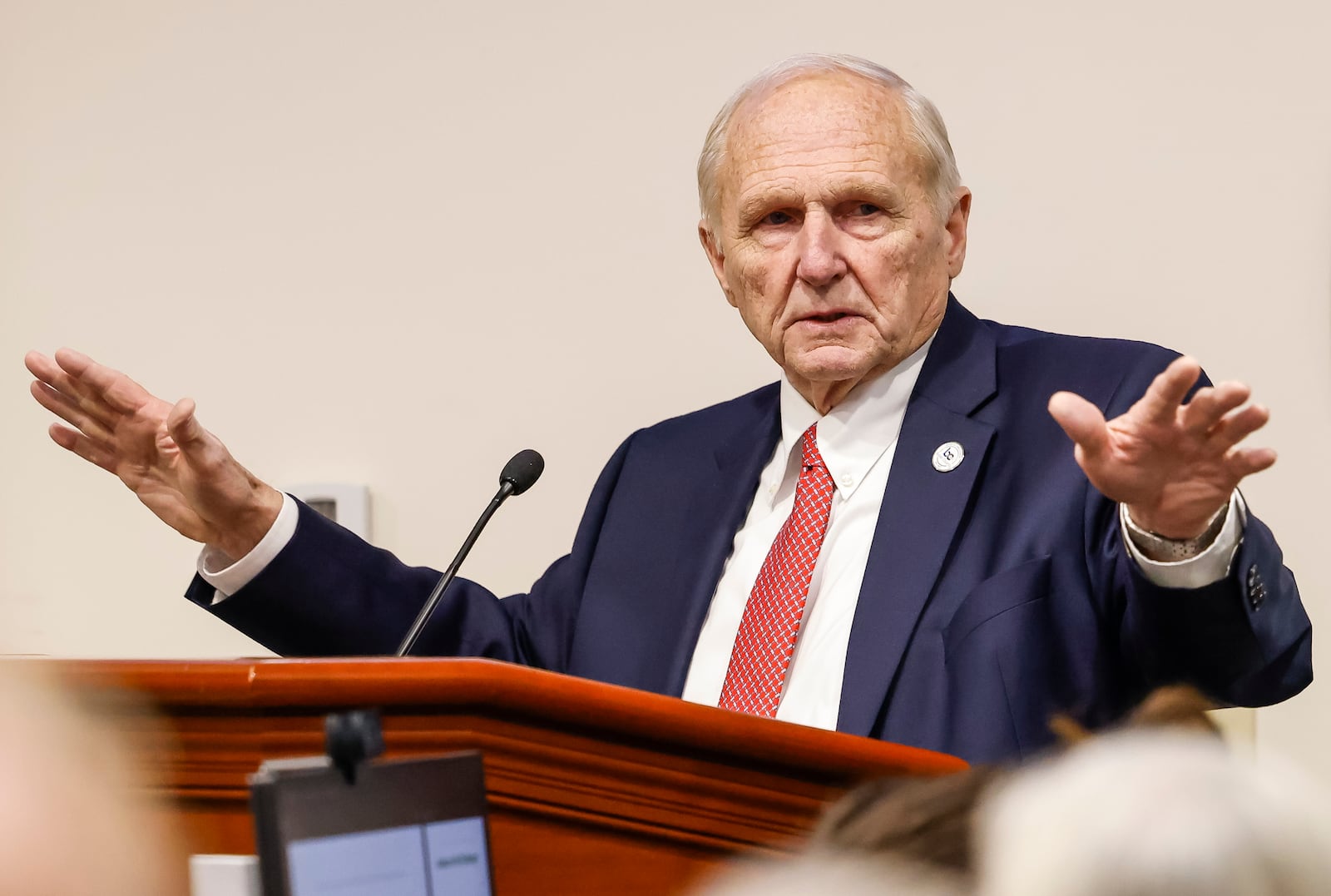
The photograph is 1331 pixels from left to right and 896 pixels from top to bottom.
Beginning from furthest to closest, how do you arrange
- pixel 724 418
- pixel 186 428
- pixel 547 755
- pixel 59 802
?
1. pixel 724 418
2. pixel 186 428
3. pixel 547 755
4. pixel 59 802

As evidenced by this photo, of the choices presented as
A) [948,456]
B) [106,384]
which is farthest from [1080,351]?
[106,384]

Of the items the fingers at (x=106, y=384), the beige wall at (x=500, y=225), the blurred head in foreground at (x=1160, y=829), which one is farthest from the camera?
the beige wall at (x=500, y=225)

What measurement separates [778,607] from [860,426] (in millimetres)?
334

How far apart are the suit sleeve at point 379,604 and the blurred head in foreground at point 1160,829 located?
1690 millimetres

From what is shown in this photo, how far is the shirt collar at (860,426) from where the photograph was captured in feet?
7.00

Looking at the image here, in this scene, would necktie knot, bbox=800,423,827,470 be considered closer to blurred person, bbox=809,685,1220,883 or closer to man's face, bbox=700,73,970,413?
man's face, bbox=700,73,970,413

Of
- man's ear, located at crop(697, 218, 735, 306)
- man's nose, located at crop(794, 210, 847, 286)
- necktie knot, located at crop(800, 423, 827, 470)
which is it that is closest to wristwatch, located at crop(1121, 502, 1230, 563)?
necktie knot, located at crop(800, 423, 827, 470)

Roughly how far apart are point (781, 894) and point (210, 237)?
9.47ft

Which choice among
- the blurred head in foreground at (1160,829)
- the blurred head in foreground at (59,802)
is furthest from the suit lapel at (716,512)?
the blurred head in foreground at (1160,829)

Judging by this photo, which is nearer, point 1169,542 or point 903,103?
point 1169,542

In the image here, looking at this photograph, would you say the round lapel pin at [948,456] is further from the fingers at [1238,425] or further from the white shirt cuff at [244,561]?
the white shirt cuff at [244,561]

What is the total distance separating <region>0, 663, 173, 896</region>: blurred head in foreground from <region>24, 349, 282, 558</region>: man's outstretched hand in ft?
4.20

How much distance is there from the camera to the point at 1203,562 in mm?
1616

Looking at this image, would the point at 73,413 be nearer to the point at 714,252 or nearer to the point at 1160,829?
the point at 714,252
